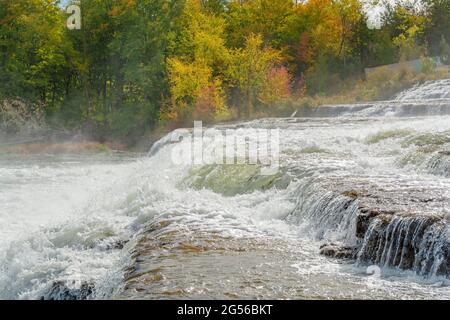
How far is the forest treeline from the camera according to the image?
3181 cm

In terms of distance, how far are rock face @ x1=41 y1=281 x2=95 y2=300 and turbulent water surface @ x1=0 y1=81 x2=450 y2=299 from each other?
15 mm

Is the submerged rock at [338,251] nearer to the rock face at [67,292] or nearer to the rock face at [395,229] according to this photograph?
the rock face at [395,229]

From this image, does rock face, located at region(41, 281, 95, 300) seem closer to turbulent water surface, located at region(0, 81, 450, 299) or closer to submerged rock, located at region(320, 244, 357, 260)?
turbulent water surface, located at region(0, 81, 450, 299)

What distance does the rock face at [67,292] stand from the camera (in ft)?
21.2

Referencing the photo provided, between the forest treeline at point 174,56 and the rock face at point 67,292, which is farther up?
the forest treeline at point 174,56

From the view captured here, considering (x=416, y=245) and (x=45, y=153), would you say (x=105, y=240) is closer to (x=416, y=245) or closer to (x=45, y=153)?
(x=416, y=245)

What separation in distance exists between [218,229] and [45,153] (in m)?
23.7

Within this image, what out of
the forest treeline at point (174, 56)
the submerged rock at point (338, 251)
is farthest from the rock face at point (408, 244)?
the forest treeline at point (174, 56)

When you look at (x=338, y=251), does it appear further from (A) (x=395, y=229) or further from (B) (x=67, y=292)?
(B) (x=67, y=292)

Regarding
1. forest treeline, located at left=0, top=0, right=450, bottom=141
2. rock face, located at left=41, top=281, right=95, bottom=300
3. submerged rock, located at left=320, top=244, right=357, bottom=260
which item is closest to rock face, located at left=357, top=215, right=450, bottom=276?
submerged rock, located at left=320, top=244, right=357, bottom=260

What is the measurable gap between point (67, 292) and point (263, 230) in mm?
2791

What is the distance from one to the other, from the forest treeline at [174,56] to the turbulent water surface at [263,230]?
719 inches
